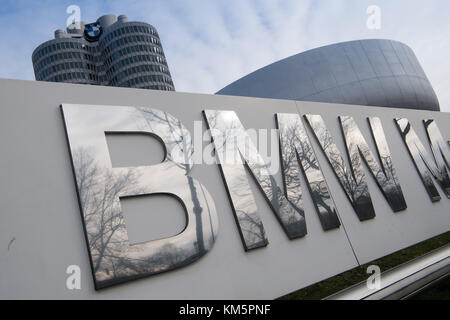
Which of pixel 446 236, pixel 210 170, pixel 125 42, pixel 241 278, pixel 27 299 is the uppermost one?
pixel 125 42

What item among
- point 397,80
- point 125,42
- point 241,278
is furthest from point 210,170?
point 125,42

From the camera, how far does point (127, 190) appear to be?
4086mm

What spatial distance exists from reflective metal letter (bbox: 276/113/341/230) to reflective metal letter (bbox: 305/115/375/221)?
0.44 metres

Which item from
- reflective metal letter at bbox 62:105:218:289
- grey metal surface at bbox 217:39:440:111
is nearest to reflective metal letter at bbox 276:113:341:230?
reflective metal letter at bbox 62:105:218:289

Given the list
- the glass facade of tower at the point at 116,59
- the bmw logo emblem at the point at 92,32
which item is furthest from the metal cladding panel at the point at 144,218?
the bmw logo emblem at the point at 92,32

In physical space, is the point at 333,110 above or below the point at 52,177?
above

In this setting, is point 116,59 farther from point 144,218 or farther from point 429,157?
point 144,218

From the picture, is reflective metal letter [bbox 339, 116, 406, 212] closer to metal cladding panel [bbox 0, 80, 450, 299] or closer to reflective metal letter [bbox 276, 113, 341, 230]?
metal cladding panel [bbox 0, 80, 450, 299]

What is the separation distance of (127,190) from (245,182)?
1.91m

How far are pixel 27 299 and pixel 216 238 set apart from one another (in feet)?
7.47

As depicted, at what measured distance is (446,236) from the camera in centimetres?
738

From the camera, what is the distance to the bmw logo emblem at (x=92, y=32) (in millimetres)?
70312

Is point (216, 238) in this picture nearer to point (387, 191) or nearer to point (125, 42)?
point (387, 191)

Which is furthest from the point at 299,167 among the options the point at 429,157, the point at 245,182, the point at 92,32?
the point at 92,32
